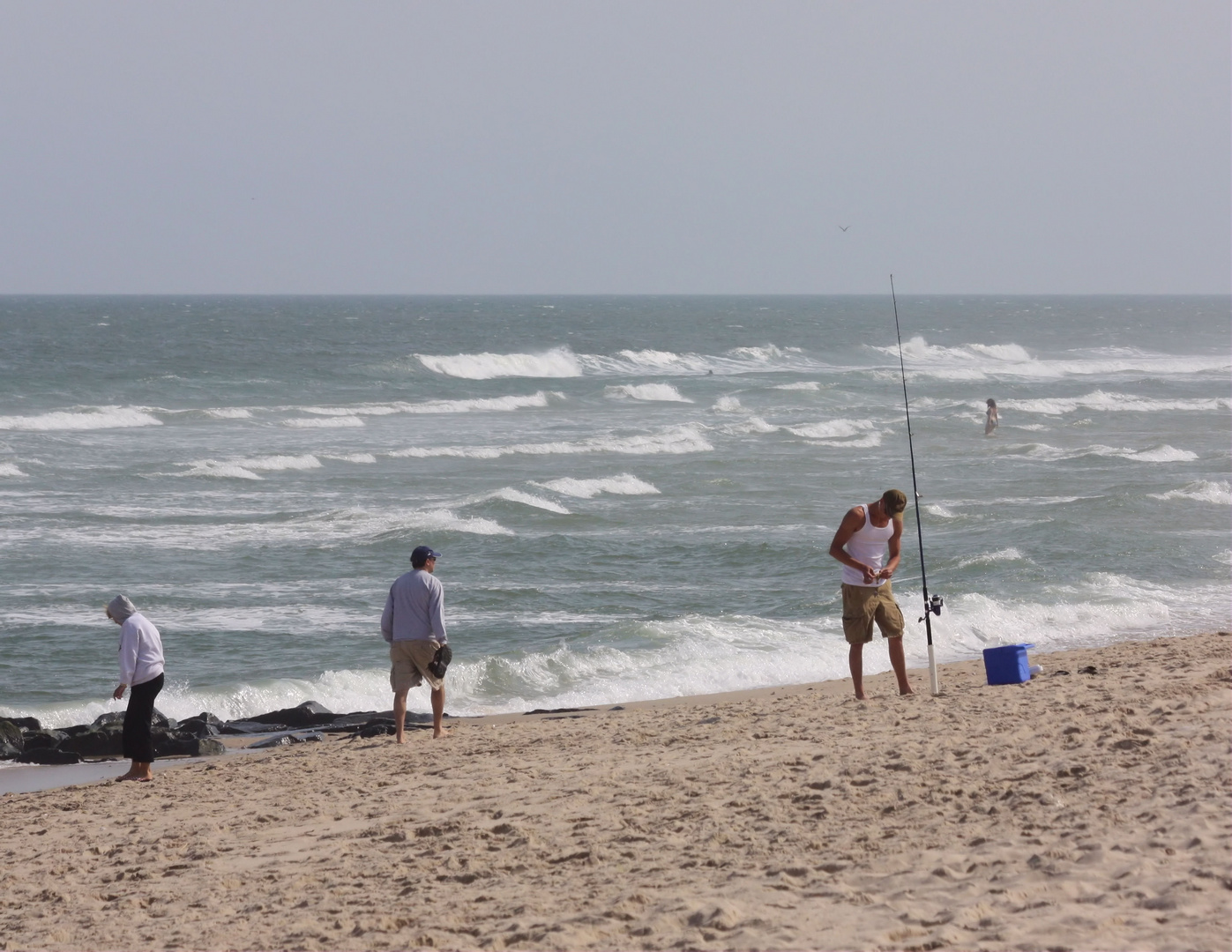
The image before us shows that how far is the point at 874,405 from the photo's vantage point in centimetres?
4128

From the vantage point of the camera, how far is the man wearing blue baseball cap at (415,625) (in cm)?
870

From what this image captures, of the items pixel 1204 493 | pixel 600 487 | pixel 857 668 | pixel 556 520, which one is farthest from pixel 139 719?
pixel 1204 493

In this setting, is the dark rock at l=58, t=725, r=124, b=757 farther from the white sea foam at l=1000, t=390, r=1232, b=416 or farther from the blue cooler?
the white sea foam at l=1000, t=390, r=1232, b=416

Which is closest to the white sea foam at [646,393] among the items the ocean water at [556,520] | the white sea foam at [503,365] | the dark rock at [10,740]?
the ocean water at [556,520]

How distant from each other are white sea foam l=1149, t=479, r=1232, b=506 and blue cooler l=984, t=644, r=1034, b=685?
1437 centimetres

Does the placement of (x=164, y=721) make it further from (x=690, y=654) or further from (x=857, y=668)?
(x=857, y=668)

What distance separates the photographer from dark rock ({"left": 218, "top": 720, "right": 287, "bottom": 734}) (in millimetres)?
10664

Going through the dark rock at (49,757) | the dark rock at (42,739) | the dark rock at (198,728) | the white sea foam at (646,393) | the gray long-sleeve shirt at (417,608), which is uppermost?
the white sea foam at (646,393)

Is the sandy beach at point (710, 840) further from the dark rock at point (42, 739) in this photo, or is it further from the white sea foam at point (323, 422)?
the white sea foam at point (323, 422)

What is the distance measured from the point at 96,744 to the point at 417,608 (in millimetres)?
3016

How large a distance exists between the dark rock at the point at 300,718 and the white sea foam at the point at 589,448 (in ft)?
60.3

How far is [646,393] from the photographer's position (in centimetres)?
4691

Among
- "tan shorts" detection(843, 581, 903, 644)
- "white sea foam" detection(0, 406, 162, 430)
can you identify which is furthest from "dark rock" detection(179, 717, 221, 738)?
"white sea foam" detection(0, 406, 162, 430)

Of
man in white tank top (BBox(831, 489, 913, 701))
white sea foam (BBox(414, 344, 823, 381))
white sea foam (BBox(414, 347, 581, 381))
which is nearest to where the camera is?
man in white tank top (BBox(831, 489, 913, 701))
